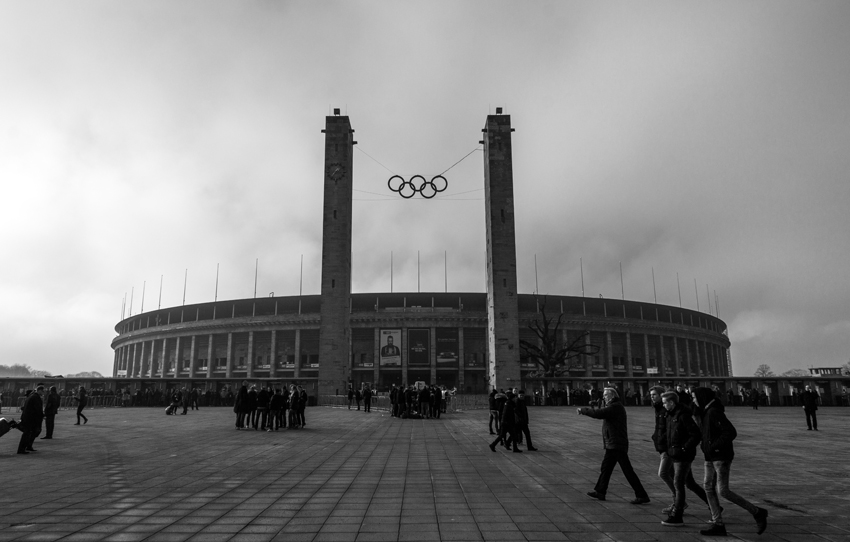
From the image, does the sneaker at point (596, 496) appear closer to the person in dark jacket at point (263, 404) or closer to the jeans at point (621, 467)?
the jeans at point (621, 467)

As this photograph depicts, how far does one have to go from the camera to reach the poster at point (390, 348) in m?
72.4

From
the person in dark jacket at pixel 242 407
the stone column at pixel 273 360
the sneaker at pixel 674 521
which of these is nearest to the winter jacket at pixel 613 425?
the sneaker at pixel 674 521

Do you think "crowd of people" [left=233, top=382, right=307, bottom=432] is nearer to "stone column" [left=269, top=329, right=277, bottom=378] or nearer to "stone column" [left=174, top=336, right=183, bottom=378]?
"stone column" [left=269, top=329, right=277, bottom=378]

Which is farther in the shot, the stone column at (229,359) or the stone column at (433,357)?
the stone column at (229,359)

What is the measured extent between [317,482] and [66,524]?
14.2 feet

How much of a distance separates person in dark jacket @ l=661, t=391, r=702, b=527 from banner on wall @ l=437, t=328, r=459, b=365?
68546 mm

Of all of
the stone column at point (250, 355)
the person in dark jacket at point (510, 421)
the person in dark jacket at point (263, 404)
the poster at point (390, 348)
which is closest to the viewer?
the person in dark jacket at point (510, 421)

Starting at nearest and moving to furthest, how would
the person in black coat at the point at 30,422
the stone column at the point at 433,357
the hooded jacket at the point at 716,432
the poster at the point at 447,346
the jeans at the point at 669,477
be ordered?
the hooded jacket at the point at 716,432
the jeans at the point at 669,477
the person in black coat at the point at 30,422
the stone column at the point at 433,357
the poster at the point at 447,346

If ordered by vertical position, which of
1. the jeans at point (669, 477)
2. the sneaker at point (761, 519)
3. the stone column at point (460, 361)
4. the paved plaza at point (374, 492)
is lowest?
the paved plaza at point (374, 492)

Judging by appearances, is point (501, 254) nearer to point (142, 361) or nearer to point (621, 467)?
point (621, 467)

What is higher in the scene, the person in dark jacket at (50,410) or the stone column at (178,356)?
the stone column at (178,356)

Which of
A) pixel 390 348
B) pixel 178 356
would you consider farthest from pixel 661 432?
pixel 178 356

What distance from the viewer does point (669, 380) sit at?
47.3m

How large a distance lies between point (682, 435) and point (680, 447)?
0.53 feet
